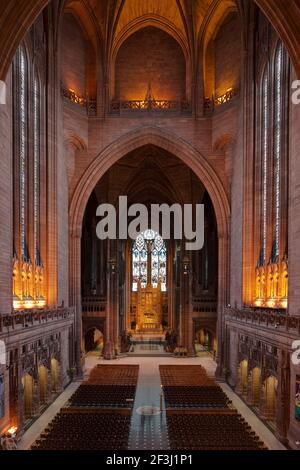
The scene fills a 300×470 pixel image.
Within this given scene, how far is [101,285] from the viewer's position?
1602 inches

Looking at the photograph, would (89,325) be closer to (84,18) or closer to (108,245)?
(108,245)

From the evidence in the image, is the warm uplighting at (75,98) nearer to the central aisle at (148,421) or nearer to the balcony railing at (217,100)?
Result: the balcony railing at (217,100)

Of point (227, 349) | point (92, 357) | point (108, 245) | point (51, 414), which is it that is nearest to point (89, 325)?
point (92, 357)

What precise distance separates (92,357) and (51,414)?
60.5 ft

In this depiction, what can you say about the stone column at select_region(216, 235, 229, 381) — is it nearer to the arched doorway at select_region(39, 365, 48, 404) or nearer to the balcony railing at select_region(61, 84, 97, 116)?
the arched doorway at select_region(39, 365, 48, 404)

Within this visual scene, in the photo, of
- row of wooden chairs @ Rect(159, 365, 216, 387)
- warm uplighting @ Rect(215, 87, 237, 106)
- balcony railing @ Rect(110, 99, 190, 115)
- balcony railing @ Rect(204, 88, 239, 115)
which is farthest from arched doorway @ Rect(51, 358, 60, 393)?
warm uplighting @ Rect(215, 87, 237, 106)

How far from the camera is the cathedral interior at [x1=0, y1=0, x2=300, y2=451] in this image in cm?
1750

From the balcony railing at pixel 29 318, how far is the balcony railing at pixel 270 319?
31.8 ft

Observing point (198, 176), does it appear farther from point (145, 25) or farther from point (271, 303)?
point (271, 303)

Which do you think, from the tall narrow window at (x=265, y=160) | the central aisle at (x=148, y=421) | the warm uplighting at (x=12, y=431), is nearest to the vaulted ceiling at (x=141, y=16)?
the tall narrow window at (x=265, y=160)

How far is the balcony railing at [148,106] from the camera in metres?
32.2

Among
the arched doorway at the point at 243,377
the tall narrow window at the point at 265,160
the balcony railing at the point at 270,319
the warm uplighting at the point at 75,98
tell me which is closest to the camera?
the balcony railing at the point at 270,319

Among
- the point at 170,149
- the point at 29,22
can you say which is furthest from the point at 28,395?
the point at 170,149

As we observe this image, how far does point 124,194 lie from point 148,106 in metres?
11.2
